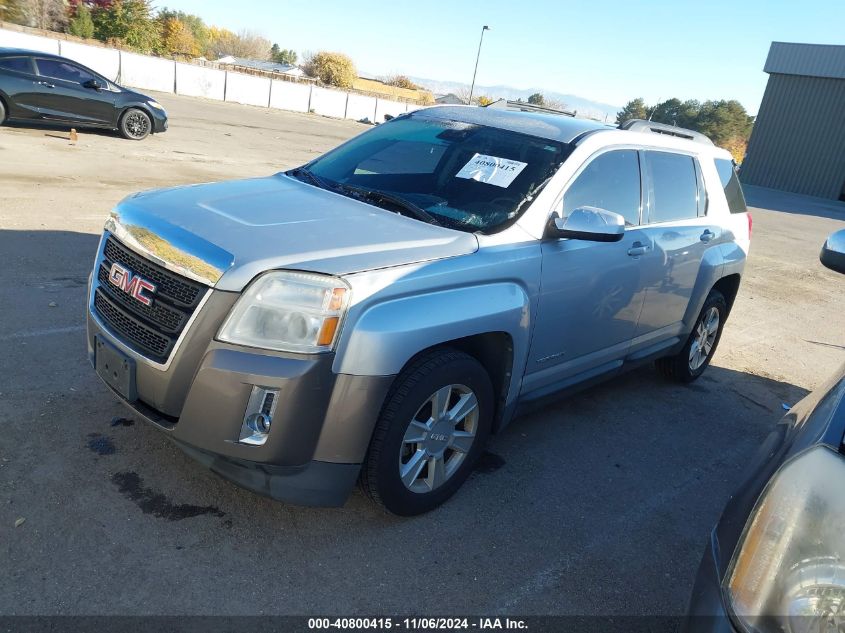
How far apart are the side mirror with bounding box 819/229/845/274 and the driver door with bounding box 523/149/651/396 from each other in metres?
1.07

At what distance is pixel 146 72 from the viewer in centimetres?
3212

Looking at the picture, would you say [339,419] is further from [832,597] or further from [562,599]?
[832,597]

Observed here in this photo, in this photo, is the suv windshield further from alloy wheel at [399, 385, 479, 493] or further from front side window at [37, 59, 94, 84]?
front side window at [37, 59, 94, 84]

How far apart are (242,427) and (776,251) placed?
14.3 meters

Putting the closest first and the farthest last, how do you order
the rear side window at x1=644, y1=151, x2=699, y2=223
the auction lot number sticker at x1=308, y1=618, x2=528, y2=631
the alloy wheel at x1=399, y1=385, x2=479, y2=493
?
the auction lot number sticker at x1=308, y1=618, x2=528, y2=631 < the alloy wheel at x1=399, y1=385, x2=479, y2=493 < the rear side window at x1=644, y1=151, x2=699, y2=223

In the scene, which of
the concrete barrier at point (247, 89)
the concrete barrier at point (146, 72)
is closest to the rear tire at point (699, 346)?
the concrete barrier at point (146, 72)

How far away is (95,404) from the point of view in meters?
3.75

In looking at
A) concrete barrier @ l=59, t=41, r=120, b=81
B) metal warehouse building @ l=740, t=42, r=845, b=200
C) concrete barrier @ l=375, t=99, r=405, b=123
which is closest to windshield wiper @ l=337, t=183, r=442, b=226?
concrete barrier @ l=59, t=41, r=120, b=81

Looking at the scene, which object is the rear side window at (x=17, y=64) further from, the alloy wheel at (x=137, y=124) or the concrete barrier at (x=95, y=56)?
the concrete barrier at (x=95, y=56)

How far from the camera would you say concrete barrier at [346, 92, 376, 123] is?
42.9 metres

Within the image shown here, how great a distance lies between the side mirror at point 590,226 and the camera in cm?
335

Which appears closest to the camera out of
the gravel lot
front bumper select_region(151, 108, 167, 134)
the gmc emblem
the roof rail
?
the gravel lot

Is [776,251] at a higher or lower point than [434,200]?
lower

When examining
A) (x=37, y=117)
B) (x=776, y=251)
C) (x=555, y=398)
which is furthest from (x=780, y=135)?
(x=555, y=398)
